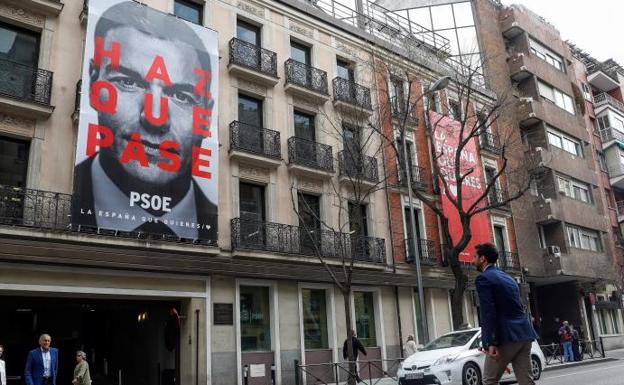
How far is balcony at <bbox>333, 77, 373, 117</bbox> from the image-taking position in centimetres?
2242

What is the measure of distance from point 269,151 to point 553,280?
65.2 feet

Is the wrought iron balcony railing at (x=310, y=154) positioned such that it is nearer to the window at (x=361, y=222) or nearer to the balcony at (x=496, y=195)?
the window at (x=361, y=222)

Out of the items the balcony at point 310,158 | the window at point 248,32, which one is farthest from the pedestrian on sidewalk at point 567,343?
the window at point 248,32

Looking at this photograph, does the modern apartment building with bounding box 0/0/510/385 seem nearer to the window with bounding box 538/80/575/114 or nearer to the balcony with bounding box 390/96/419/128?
the balcony with bounding box 390/96/419/128

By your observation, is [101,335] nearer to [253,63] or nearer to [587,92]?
[253,63]

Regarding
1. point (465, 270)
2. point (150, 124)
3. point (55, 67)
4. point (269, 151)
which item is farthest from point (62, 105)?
point (465, 270)

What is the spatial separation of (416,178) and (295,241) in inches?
294

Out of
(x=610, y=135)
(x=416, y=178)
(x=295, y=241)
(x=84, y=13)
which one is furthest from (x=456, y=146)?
(x=610, y=135)

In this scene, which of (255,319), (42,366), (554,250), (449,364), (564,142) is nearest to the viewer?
(42,366)

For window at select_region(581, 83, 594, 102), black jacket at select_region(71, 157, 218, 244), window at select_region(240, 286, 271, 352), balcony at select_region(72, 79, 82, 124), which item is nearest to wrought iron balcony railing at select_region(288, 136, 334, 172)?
window at select_region(240, 286, 271, 352)

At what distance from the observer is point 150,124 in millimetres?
16750

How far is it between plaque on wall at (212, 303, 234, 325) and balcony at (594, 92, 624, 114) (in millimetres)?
34724

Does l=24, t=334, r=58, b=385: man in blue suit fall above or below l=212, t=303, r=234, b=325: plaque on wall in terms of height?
below

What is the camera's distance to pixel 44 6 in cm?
1562
